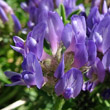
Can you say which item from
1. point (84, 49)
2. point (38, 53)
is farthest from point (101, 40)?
point (38, 53)

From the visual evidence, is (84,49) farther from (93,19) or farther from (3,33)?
(3,33)

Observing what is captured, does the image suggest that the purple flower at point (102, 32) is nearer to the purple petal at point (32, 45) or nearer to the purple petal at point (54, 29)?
the purple petal at point (54, 29)

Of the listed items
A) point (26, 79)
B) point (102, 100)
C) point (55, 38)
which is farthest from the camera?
point (102, 100)

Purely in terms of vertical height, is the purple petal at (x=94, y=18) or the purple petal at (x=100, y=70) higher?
the purple petal at (x=94, y=18)

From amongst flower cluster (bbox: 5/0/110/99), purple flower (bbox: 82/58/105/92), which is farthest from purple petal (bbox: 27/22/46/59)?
purple flower (bbox: 82/58/105/92)

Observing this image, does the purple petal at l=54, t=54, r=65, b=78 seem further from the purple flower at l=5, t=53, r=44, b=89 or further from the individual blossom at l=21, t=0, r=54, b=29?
the individual blossom at l=21, t=0, r=54, b=29

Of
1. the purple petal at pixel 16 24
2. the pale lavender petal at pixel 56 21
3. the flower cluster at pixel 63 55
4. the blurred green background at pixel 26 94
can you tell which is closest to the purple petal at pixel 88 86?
the flower cluster at pixel 63 55
